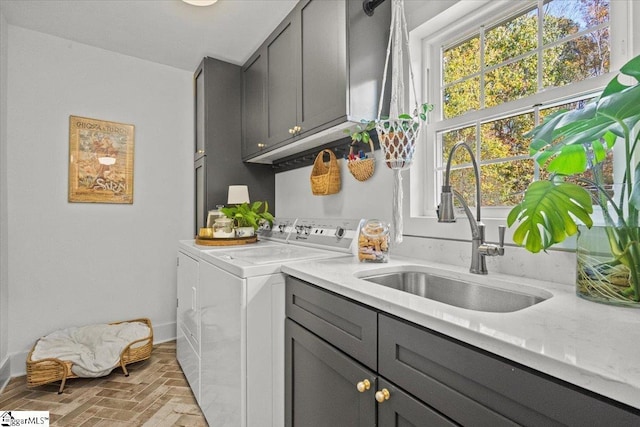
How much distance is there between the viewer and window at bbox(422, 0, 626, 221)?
1.16 metres

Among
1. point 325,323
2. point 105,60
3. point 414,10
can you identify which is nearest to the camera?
point 325,323

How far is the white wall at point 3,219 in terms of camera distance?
2.23 metres

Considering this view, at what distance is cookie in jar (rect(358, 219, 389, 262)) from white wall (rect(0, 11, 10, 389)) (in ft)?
8.39

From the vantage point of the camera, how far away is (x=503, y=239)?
118 centimetres

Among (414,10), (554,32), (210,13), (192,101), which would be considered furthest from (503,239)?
(192,101)

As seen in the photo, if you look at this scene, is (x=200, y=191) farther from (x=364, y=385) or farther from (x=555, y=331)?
(x=555, y=331)

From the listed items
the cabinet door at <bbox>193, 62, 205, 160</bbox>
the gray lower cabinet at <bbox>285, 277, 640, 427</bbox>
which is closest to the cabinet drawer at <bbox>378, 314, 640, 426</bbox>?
the gray lower cabinet at <bbox>285, 277, 640, 427</bbox>

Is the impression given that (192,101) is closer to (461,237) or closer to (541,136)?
(461,237)

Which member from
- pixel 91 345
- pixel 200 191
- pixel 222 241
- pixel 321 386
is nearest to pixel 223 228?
pixel 222 241

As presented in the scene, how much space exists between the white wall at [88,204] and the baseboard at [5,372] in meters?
0.08

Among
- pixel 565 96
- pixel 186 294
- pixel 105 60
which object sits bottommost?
pixel 186 294

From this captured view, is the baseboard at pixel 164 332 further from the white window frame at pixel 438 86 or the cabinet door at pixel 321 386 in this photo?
the white window frame at pixel 438 86

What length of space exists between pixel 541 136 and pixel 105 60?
330cm

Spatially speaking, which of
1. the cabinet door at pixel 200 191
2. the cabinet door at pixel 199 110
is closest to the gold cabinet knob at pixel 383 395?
the cabinet door at pixel 200 191
